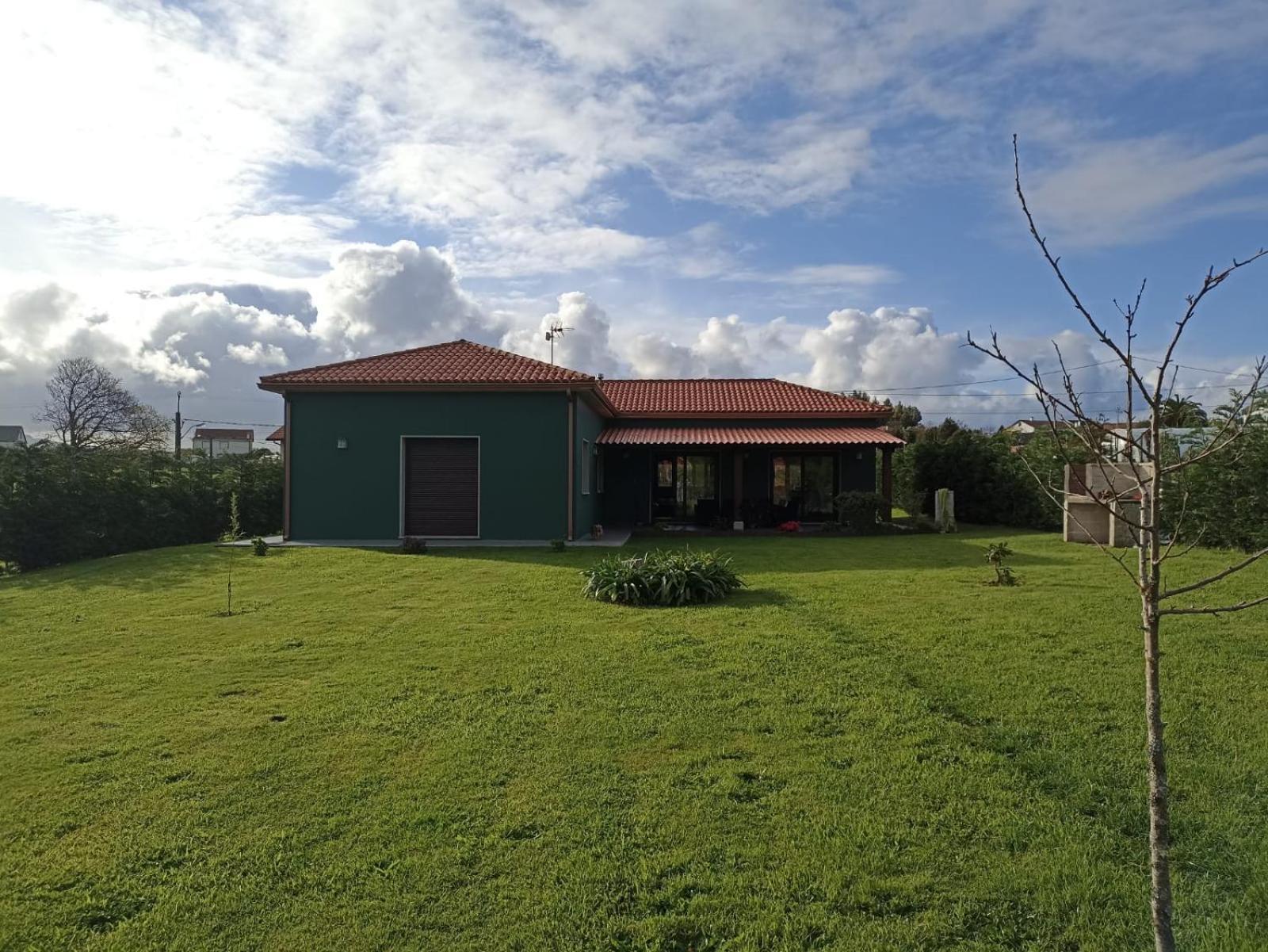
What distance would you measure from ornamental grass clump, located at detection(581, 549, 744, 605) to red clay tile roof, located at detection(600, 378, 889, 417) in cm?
1139

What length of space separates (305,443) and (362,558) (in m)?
4.35

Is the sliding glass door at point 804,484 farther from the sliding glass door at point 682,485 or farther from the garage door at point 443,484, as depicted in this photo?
the garage door at point 443,484

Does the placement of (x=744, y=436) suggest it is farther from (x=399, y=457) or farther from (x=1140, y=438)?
(x=1140, y=438)

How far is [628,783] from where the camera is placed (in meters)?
4.71

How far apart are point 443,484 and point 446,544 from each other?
1424 mm

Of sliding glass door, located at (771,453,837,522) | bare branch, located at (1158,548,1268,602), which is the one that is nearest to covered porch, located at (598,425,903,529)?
sliding glass door, located at (771,453,837,522)

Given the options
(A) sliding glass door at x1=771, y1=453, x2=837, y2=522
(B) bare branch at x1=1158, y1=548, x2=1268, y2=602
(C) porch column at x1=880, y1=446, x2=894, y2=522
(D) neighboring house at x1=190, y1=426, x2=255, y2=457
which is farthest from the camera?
(D) neighboring house at x1=190, y1=426, x2=255, y2=457

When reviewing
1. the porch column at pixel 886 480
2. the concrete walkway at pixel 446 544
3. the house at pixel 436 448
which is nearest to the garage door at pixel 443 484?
the house at pixel 436 448

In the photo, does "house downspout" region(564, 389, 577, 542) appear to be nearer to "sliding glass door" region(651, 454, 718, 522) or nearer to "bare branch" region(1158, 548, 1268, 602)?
"sliding glass door" region(651, 454, 718, 522)

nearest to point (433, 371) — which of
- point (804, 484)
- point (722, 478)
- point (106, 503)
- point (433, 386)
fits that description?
point (433, 386)

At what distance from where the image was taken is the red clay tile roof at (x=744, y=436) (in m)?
21.2

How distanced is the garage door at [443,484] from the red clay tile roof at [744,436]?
430 centimetres

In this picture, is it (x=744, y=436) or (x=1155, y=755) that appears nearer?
(x=1155, y=755)

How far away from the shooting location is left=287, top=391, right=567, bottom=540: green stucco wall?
57.5ft
